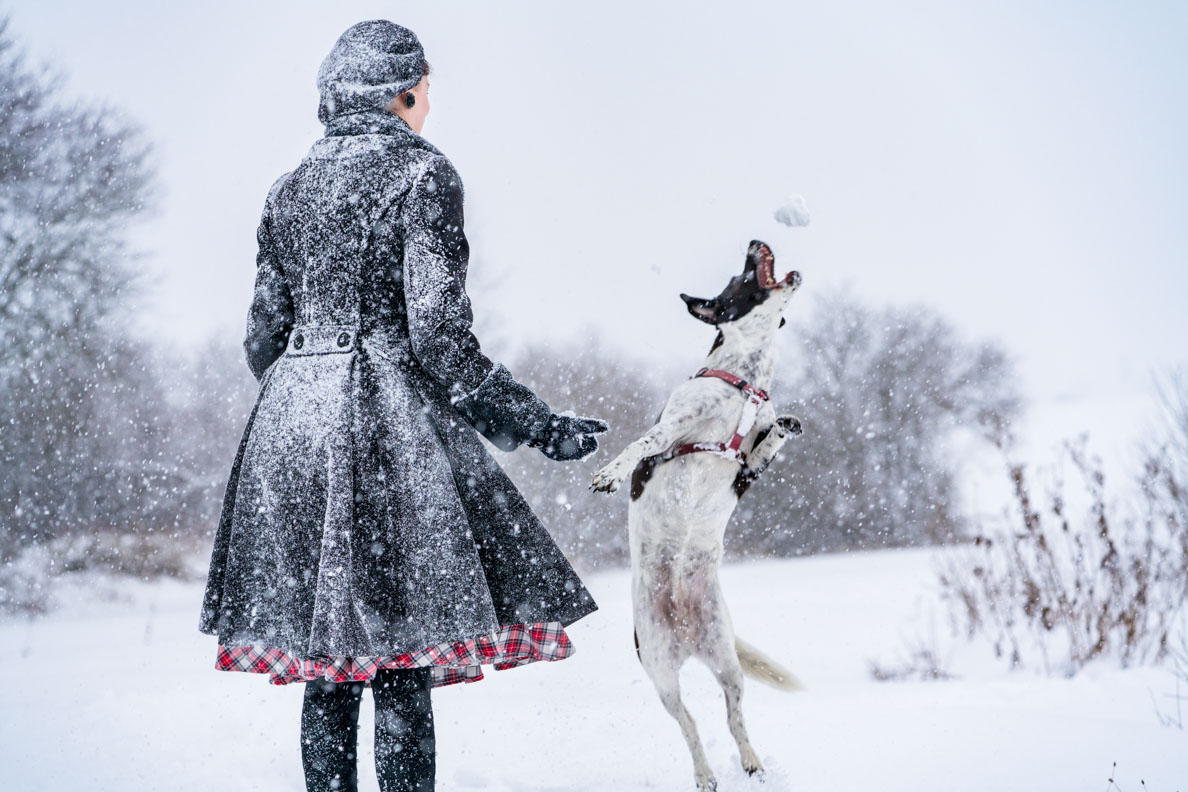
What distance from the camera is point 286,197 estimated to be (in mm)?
1954

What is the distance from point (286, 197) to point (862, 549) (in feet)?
26.6

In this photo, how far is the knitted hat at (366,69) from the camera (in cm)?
194

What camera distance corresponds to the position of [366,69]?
1932 millimetres

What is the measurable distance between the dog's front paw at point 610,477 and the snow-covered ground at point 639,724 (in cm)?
110

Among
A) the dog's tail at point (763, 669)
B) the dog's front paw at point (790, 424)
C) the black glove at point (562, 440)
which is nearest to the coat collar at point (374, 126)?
the black glove at point (562, 440)

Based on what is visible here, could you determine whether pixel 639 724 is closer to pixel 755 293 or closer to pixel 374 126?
pixel 755 293

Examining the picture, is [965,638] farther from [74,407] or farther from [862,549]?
[74,407]

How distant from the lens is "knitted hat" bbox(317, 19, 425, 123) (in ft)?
6.35

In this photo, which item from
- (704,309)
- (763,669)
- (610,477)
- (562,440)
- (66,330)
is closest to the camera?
(562,440)

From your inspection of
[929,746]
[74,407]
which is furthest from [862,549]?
[74,407]

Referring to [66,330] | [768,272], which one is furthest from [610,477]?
[66,330]

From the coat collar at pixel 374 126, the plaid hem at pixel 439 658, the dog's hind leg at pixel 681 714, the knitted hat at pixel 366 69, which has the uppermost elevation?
the knitted hat at pixel 366 69

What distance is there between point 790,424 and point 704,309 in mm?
463

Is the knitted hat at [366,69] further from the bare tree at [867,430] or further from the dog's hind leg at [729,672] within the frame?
the bare tree at [867,430]
